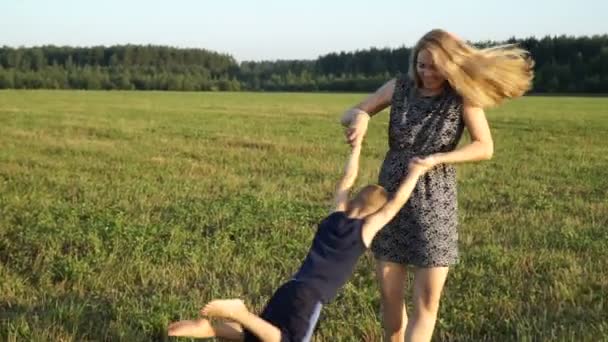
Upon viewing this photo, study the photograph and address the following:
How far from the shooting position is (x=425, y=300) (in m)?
4.34

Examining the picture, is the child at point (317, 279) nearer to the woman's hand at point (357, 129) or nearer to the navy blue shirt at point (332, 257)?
the navy blue shirt at point (332, 257)

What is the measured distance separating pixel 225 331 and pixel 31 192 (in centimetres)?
829

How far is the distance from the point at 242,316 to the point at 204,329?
0.18 meters

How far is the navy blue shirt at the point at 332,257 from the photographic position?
Answer: 12.1 ft

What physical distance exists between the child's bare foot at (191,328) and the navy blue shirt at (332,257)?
1.67ft

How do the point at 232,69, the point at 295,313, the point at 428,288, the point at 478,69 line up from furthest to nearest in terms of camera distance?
1. the point at 232,69
2. the point at 428,288
3. the point at 478,69
4. the point at 295,313

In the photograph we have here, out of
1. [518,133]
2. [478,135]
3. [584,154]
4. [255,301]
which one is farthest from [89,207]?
[518,133]

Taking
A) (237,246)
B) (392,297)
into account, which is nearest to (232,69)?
(237,246)

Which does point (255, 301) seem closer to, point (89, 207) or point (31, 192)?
point (89, 207)

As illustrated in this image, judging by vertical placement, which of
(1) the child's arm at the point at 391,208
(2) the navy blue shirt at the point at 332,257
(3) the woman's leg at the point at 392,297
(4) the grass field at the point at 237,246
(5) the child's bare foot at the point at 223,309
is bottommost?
(4) the grass field at the point at 237,246

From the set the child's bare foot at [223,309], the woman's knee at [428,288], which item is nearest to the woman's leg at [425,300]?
the woman's knee at [428,288]

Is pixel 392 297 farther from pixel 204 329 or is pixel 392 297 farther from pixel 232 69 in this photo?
pixel 232 69

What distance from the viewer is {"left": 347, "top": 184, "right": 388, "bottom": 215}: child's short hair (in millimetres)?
3863

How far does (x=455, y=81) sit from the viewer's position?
13.2 feet
